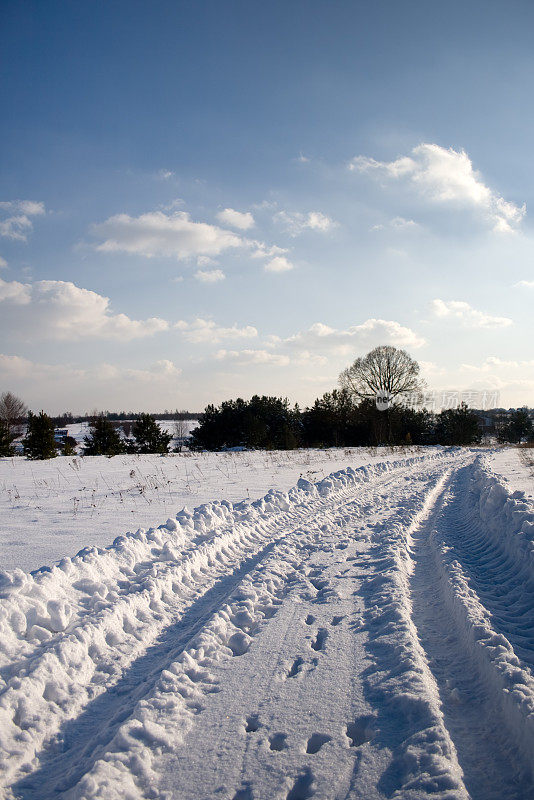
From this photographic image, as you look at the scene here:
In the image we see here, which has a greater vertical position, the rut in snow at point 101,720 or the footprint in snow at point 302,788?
the footprint in snow at point 302,788

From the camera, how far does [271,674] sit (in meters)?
3.05

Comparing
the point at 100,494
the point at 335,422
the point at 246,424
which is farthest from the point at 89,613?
the point at 335,422

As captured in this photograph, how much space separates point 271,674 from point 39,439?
24.8 metres

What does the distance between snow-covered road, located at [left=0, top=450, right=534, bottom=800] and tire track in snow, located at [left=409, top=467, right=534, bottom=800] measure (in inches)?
0.4

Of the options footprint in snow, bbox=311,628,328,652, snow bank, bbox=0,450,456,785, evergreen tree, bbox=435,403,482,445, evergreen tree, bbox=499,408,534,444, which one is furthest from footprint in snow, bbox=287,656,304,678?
evergreen tree, bbox=499,408,534,444

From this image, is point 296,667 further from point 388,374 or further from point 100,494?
point 388,374

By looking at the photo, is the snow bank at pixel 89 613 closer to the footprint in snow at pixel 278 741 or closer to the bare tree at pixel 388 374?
the footprint in snow at pixel 278 741

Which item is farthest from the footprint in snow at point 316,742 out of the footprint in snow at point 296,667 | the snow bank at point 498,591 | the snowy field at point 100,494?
the snowy field at point 100,494

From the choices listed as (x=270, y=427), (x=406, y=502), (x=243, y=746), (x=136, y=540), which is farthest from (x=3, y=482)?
(x=270, y=427)

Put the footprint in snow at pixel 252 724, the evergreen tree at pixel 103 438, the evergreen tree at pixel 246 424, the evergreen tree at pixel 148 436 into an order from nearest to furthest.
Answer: the footprint in snow at pixel 252 724 → the evergreen tree at pixel 103 438 → the evergreen tree at pixel 148 436 → the evergreen tree at pixel 246 424

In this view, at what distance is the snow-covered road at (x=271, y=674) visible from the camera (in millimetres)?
2207

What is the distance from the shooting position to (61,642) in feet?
10.9

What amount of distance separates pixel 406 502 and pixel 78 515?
689cm

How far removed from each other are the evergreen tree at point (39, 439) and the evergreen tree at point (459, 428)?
38.0 metres
